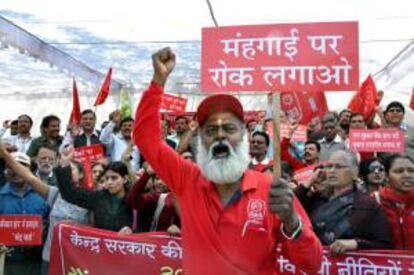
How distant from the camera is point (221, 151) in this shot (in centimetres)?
267

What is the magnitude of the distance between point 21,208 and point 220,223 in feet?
9.18

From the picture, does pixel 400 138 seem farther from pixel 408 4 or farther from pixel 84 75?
pixel 84 75

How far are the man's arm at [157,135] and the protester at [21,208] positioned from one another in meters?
2.29

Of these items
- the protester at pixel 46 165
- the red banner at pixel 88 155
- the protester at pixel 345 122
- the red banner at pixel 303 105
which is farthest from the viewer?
the red banner at pixel 303 105

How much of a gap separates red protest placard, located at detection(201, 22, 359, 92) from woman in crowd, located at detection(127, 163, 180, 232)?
1.91m

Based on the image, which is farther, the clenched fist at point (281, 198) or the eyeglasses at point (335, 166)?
the eyeglasses at point (335, 166)

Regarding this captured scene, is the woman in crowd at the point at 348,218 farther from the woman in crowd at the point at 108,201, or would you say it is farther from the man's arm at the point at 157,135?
the woman in crowd at the point at 108,201

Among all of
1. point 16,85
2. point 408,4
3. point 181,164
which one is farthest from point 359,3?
point 16,85

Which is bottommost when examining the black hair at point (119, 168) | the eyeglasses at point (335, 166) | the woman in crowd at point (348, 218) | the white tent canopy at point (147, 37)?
the woman in crowd at point (348, 218)

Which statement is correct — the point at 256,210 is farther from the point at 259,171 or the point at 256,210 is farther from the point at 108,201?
the point at 108,201

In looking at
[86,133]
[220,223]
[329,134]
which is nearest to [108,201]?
[220,223]

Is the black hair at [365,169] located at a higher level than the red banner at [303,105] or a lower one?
lower

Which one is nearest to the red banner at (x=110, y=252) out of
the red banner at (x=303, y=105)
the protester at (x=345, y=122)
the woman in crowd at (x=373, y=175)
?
the woman in crowd at (x=373, y=175)

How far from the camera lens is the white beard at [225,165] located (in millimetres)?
2604
